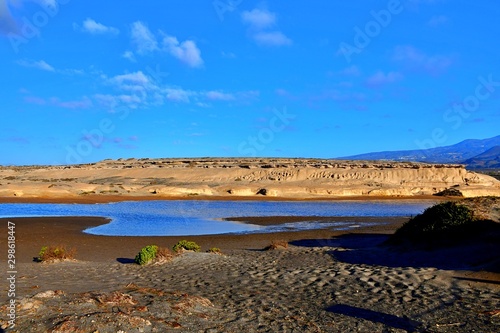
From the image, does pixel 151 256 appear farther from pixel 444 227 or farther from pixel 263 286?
pixel 444 227

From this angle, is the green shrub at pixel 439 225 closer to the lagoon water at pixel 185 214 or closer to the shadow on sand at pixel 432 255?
the shadow on sand at pixel 432 255

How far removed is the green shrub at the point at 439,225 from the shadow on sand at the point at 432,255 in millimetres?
815

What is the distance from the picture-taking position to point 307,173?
6762 cm

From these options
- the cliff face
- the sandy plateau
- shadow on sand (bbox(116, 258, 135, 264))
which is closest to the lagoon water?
the sandy plateau

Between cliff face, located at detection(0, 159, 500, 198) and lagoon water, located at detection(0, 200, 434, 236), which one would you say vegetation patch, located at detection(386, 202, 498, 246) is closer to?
lagoon water, located at detection(0, 200, 434, 236)

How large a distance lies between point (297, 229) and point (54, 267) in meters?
15.5

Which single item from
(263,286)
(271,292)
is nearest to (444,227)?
(263,286)

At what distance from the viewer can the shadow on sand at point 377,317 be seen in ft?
24.1

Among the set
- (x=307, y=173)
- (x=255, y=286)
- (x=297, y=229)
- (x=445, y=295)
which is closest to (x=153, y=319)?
(x=255, y=286)

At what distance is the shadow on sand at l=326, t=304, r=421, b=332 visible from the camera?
7.36 metres

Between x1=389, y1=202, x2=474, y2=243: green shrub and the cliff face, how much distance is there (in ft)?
122

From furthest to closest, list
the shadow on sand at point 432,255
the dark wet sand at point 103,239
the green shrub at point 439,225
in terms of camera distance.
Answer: the dark wet sand at point 103,239 → the green shrub at point 439,225 → the shadow on sand at point 432,255

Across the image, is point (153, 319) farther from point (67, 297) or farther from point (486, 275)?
point (486, 275)

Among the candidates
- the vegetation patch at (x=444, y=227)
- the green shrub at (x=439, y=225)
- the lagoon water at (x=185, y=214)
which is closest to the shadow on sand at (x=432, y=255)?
the vegetation patch at (x=444, y=227)
